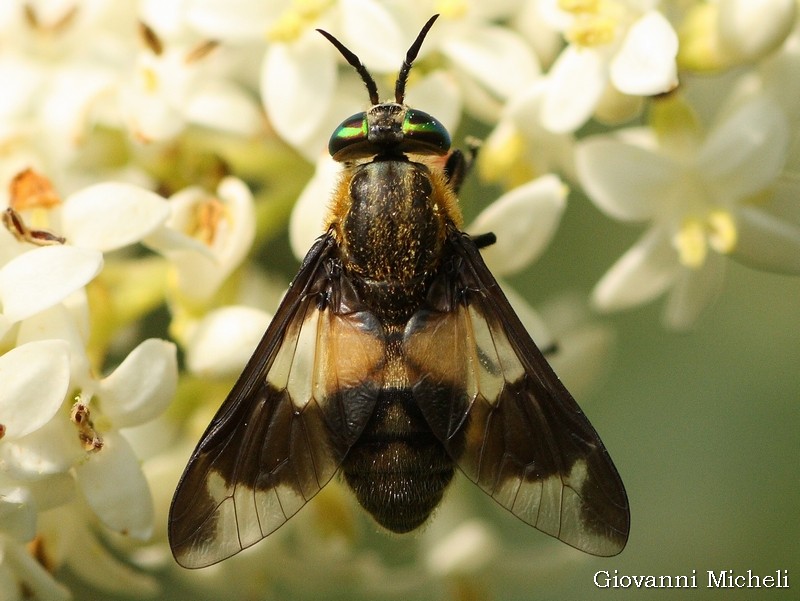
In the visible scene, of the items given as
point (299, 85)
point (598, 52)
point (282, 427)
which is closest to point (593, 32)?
point (598, 52)

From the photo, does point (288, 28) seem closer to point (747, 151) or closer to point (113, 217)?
point (113, 217)

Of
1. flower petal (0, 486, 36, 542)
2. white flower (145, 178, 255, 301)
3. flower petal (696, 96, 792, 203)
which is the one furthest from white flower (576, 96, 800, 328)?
flower petal (0, 486, 36, 542)

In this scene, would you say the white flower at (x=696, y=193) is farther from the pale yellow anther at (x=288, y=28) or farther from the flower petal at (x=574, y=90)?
the pale yellow anther at (x=288, y=28)

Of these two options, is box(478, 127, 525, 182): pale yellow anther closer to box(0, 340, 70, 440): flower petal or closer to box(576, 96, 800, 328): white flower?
box(576, 96, 800, 328): white flower

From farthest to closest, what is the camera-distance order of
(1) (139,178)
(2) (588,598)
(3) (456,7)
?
(2) (588,598)
(1) (139,178)
(3) (456,7)

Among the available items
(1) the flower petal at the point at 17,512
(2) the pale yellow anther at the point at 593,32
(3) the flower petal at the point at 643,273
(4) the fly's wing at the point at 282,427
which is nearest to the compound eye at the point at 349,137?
(4) the fly's wing at the point at 282,427

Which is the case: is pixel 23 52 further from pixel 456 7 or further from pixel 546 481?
pixel 546 481

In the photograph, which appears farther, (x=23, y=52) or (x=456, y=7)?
(x=23, y=52)

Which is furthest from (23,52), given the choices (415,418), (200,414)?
(415,418)
